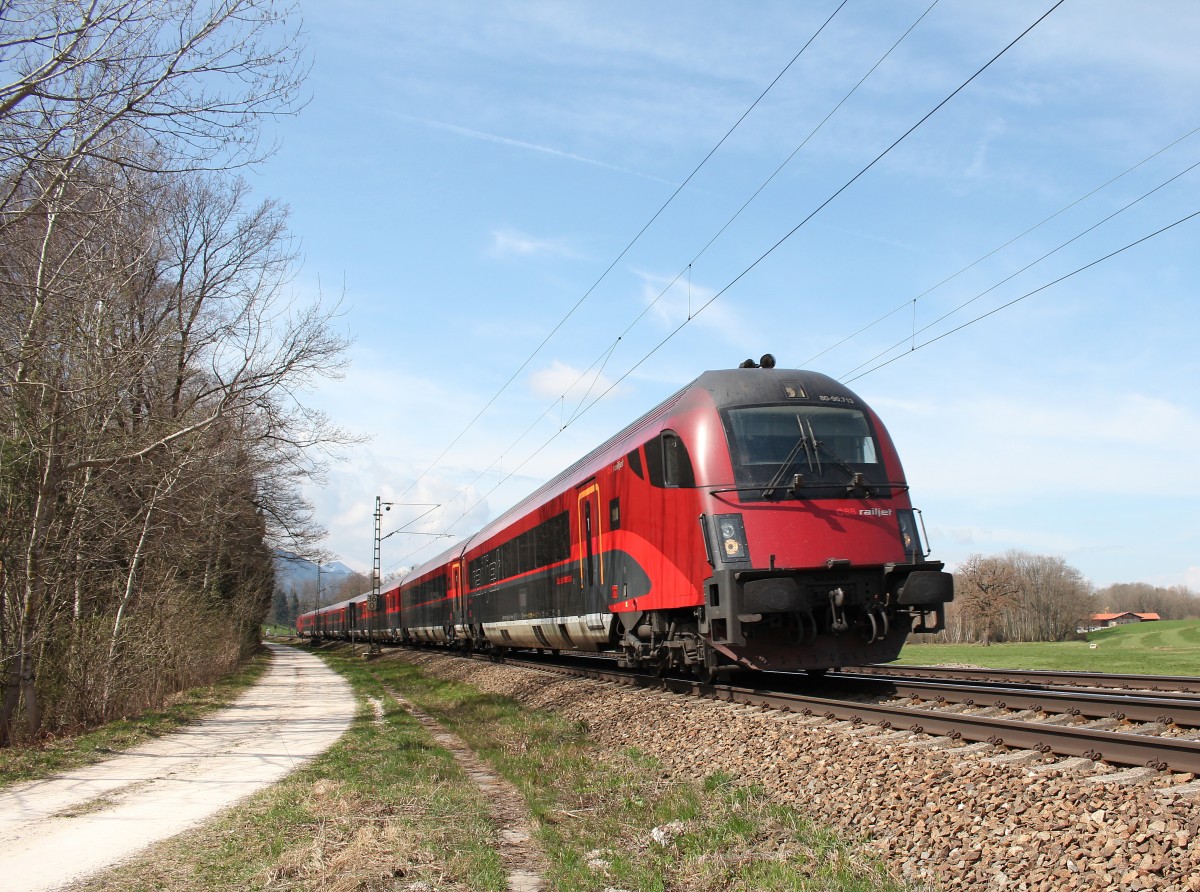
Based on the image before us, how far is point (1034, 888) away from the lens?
4461 millimetres

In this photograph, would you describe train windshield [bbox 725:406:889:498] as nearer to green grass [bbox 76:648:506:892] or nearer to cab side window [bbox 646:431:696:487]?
cab side window [bbox 646:431:696:487]

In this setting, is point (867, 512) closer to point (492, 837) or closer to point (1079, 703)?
point (1079, 703)

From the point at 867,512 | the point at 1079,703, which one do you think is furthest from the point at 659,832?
the point at 867,512

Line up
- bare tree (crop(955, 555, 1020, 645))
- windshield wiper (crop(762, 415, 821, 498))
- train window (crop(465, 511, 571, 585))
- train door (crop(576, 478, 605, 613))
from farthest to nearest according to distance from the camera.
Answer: bare tree (crop(955, 555, 1020, 645)) → train window (crop(465, 511, 571, 585)) → train door (crop(576, 478, 605, 613)) → windshield wiper (crop(762, 415, 821, 498))

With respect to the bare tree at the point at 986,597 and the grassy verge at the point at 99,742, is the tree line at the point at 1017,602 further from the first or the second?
the grassy verge at the point at 99,742

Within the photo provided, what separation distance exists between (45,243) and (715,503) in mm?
8005

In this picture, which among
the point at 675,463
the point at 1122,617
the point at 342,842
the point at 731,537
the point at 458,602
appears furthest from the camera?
the point at 1122,617

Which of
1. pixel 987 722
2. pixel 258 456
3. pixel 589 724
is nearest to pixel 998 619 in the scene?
pixel 258 456

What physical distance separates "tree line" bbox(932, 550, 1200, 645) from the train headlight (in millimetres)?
24347

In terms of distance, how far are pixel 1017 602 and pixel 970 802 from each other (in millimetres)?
46933

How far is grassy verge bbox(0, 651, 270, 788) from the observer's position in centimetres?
946

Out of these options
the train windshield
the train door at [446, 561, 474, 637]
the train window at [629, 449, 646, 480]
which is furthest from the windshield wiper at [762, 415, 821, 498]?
the train door at [446, 561, 474, 637]

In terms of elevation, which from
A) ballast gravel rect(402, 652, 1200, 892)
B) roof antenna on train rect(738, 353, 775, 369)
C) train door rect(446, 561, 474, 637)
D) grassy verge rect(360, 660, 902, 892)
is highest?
roof antenna on train rect(738, 353, 775, 369)

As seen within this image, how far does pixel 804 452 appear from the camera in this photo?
34.9 feet
